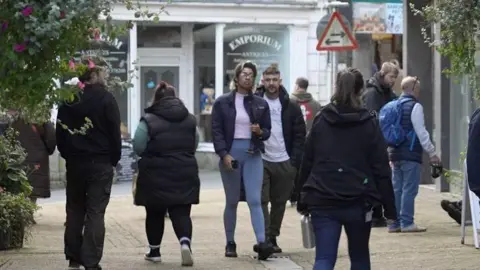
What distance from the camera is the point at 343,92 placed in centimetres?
736

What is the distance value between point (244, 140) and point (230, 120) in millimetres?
224

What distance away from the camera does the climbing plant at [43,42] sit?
637 centimetres

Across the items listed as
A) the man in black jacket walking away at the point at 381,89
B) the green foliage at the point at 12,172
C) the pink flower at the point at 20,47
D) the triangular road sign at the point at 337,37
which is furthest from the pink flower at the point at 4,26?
the triangular road sign at the point at 337,37

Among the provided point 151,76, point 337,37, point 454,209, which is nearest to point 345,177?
point 454,209

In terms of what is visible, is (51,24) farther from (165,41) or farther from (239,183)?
(165,41)

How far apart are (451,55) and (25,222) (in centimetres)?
443

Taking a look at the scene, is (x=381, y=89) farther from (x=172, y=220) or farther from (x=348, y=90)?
(x=348, y=90)

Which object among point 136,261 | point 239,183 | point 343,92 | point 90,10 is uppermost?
point 90,10

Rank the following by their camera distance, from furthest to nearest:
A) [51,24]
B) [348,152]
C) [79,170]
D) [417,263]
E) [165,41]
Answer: [165,41] → [417,263] → [79,170] → [348,152] → [51,24]

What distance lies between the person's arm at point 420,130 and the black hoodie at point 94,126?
382 cm

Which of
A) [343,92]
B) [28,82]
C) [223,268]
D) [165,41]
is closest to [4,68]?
[28,82]

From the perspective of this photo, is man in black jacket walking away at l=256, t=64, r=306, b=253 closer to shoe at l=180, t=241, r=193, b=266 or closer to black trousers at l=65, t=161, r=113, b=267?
shoe at l=180, t=241, r=193, b=266

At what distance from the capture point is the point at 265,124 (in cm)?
1009

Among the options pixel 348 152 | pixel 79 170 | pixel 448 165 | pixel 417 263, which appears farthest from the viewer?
pixel 448 165
